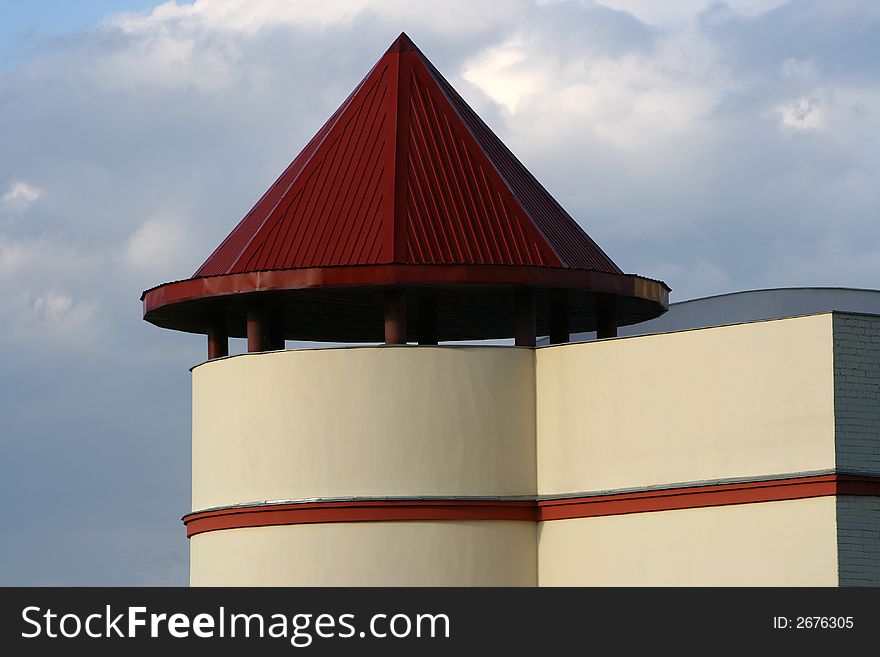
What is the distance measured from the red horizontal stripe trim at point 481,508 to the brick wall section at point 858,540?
4.58 ft

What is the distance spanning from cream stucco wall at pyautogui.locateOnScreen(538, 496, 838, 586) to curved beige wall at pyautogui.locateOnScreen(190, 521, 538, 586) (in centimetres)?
56

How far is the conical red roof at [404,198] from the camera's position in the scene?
33.2 meters

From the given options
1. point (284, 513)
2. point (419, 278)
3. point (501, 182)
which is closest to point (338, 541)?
point (284, 513)

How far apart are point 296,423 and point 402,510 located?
220cm

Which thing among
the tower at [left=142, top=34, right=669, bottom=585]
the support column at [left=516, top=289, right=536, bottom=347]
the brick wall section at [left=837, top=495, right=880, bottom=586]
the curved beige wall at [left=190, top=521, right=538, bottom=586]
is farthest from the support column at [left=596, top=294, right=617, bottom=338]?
the brick wall section at [left=837, top=495, right=880, bottom=586]

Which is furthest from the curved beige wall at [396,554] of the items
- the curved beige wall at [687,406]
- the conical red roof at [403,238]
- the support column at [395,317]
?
the conical red roof at [403,238]

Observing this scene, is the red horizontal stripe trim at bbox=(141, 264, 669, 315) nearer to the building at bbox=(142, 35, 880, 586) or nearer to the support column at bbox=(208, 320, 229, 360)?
the building at bbox=(142, 35, 880, 586)

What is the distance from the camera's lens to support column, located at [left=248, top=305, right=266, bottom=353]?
33.8m

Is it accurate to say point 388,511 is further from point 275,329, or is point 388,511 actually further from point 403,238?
point 275,329

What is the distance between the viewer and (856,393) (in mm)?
28734

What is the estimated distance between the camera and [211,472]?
3400 centimetres

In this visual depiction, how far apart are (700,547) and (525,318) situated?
5304 mm

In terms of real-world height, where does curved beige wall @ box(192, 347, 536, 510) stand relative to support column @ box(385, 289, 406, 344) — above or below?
below
